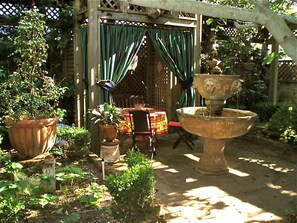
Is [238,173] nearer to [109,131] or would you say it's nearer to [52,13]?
[109,131]

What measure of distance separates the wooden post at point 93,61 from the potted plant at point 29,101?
115 cm

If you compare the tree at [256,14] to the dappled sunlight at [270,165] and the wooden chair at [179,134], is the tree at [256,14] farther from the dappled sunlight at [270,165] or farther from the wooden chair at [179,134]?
the wooden chair at [179,134]

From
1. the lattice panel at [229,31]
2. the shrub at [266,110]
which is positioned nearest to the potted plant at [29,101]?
the shrub at [266,110]

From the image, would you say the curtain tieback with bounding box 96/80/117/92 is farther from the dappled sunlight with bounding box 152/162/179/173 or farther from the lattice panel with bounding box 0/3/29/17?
the lattice panel with bounding box 0/3/29/17

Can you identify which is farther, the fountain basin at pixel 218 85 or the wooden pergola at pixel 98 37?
the wooden pergola at pixel 98 37

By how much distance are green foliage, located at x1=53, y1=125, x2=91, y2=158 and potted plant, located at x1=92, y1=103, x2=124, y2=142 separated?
0.98ft

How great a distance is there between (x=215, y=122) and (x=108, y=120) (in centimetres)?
179

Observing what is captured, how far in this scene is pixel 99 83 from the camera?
18.7 feet

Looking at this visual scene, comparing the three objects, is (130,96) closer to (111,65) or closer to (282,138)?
(111,65)

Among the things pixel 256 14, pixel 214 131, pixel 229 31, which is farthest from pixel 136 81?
pixel 256 14

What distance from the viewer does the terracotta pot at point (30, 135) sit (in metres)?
4.14

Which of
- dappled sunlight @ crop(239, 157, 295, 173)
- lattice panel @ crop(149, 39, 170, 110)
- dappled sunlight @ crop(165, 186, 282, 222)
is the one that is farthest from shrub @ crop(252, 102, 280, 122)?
dappled sunlight @ crop(165, 186, 282, 222)

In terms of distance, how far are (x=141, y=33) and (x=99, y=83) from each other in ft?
4.36

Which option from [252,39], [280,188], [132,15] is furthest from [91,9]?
[252,39]
